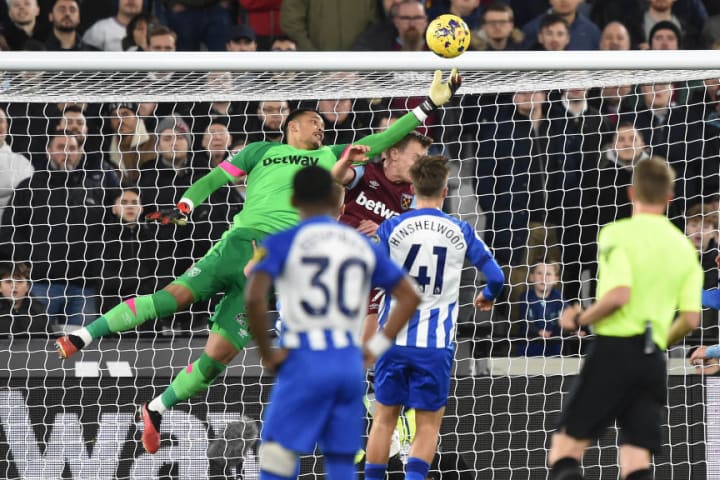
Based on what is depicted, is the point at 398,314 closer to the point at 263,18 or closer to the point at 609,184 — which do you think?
the point at 609,184

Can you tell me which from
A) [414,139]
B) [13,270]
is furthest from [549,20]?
[13,270]

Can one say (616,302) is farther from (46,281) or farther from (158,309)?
(46,281)

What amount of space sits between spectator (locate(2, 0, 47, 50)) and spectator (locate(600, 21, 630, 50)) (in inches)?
179

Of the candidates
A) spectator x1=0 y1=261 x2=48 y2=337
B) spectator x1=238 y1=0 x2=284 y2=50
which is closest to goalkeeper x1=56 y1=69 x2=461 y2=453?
spectator x1=0 y1=261 x2=48 y2=337

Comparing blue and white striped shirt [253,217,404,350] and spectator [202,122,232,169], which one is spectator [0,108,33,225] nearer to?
spectator [202,122,232,169]

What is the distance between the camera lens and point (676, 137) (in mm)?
9766

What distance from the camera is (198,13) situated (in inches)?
447

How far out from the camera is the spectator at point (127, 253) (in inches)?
376

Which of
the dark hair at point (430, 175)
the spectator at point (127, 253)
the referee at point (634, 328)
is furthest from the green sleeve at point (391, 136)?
the referee at point (634, 328)

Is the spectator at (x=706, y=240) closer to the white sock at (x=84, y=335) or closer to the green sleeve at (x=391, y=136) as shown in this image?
the green sleeve at (x=391, y=136)

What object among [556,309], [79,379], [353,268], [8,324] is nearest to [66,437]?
[79,379]

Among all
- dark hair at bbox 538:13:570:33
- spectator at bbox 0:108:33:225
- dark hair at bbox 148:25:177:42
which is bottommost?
spectator at bbox 0:108:33:225

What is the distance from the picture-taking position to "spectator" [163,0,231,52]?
1128 cm

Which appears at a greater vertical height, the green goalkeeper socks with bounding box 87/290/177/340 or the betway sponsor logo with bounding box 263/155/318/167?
the betway sponsor logo with bounding box 263/155/318/167
